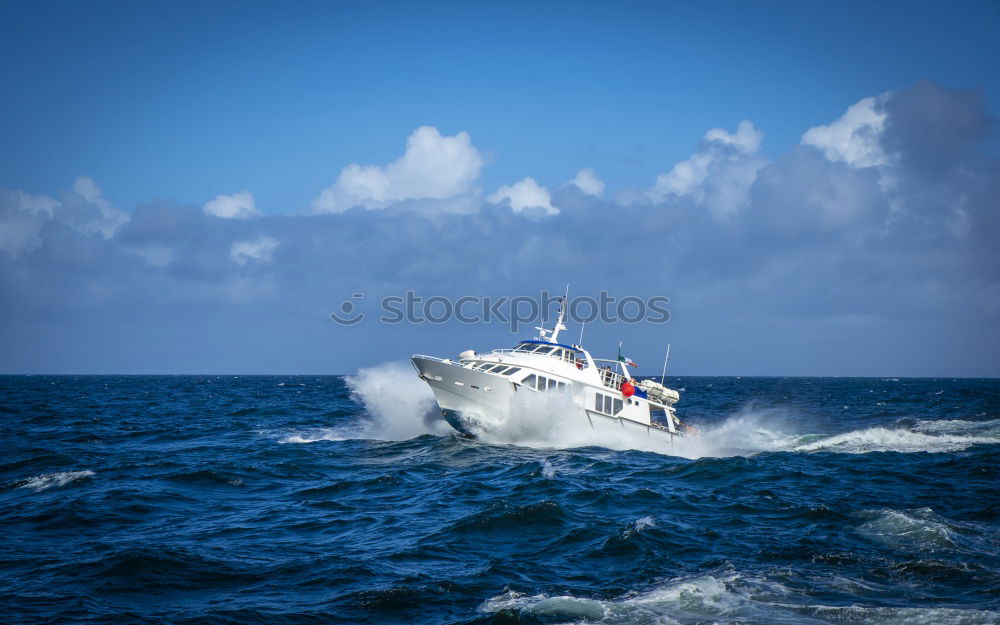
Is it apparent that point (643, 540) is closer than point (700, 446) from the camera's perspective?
Yes

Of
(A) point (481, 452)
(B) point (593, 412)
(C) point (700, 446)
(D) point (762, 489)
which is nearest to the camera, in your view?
(D) point (762, 489)

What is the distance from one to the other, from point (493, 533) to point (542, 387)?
1245 cm

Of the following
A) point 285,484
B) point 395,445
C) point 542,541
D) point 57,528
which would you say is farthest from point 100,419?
point 542,541

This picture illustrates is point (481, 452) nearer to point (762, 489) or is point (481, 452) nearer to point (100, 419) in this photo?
point (762, 489)

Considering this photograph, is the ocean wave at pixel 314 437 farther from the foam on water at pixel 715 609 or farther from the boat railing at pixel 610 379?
the foam on water at pixel 715 609

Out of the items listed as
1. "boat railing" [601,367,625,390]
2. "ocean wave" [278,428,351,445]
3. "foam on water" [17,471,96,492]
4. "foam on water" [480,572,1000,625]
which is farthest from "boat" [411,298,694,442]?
"foam on water" [480,572,1000,625]

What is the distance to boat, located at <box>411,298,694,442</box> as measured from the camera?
2706 cm

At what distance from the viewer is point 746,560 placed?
13.3 m

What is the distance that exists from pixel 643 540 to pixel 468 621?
17.8ft

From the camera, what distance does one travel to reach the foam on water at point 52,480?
778 inches

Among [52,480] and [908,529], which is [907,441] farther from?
[52,480]

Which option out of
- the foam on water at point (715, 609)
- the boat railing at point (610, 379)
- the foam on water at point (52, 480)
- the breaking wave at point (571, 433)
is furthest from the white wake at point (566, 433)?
the foam on water at point (715, 609)

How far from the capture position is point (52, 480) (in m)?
20.5

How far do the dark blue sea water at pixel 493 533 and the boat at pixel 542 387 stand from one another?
3.88ft
